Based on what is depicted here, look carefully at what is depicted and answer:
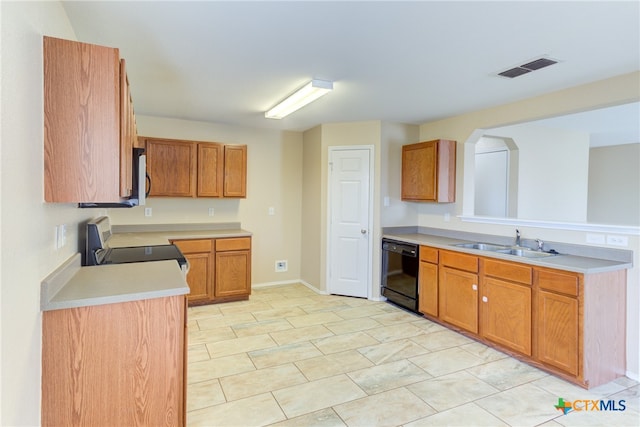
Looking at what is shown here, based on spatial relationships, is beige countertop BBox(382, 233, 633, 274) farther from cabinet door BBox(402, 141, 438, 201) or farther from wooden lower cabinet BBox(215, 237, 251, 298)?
wooden lower cabinet BBox(215, 237, 251, 298)

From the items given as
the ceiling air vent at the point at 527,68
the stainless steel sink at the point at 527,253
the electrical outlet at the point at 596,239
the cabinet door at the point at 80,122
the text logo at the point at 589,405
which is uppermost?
the ceiling air vent at the point at 527,68

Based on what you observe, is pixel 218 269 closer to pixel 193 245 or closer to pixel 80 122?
pixel 193 245

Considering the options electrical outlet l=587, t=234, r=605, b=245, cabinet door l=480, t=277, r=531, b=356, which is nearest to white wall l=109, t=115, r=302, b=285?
cabinet door l=480, t=277, r=531, b=356

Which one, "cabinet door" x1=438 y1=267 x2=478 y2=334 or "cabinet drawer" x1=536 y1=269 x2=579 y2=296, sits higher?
"cabinet drawer" x1=536 y1=269 x2=579 y2=296

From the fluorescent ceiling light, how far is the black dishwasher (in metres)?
2.06

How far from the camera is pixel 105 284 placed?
1.84m

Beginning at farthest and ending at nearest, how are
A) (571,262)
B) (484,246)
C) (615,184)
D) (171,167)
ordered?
(615,184), (171,167), (484,246), (571,262)

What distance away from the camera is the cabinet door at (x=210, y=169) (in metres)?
4.55

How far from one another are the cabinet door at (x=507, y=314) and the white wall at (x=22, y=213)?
3.29 metres

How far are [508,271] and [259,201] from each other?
348cm

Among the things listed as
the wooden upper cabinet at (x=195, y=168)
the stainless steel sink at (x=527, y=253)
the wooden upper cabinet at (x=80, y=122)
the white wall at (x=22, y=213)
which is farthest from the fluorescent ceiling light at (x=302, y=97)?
the stainless steel sink at (x=527, y=253)

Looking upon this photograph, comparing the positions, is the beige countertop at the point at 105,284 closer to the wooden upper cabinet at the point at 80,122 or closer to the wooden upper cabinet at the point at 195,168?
the wooden upper cabinet at the point at 80,122

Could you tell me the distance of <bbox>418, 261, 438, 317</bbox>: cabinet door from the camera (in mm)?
3896

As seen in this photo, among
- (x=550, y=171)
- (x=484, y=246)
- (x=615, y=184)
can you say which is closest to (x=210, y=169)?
(x=484, y=246)
